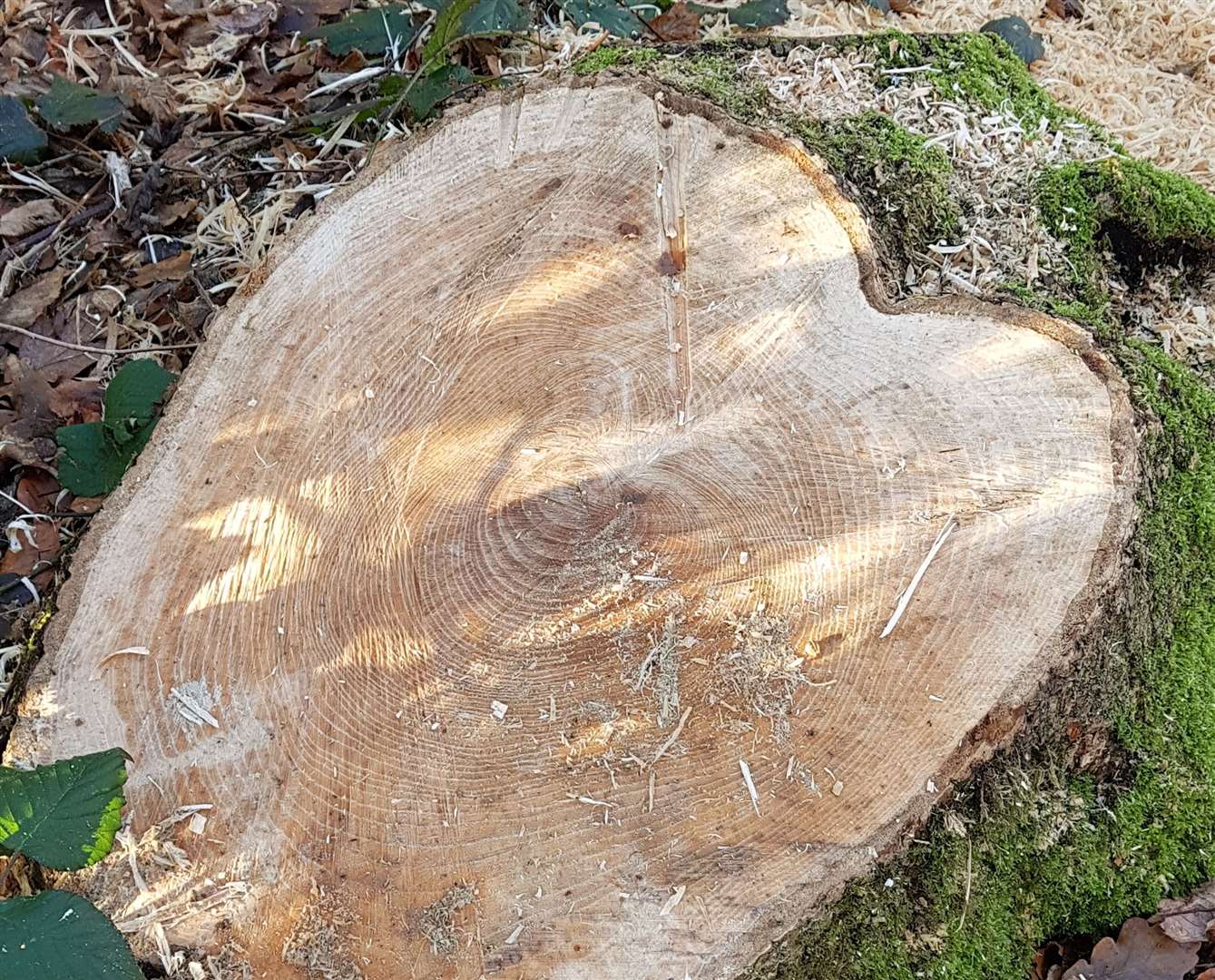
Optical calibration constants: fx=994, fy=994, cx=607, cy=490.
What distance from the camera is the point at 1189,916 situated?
1.71 meters

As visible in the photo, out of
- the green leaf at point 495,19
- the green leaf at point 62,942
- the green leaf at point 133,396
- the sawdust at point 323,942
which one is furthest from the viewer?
the green leaf at point 495,19

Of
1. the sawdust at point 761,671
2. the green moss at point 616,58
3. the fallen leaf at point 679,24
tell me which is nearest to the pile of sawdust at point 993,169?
the green moss at point 616,58

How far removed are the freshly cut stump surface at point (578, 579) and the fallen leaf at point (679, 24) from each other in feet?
3.41

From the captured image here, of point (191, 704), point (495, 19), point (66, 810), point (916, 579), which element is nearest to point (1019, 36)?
point (495, 19)

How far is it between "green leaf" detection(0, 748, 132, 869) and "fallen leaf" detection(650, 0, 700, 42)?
7.18 feet

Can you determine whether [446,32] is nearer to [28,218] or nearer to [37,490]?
[28,218]

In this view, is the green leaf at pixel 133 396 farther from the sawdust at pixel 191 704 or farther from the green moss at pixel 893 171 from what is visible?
the green moss at pixel 893 171

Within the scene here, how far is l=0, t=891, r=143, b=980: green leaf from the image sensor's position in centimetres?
121

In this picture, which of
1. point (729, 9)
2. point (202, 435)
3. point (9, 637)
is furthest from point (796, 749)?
point (729, 9)

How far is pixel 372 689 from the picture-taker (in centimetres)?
150

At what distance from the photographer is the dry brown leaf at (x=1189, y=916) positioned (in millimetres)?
1693

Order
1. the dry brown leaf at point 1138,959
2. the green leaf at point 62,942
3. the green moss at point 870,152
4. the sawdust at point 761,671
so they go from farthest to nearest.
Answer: the green moss at point 870,152 → the dry brown leaf at point 1138,959 → the sawdust at point 761,671 → the green leaf at point 62,942

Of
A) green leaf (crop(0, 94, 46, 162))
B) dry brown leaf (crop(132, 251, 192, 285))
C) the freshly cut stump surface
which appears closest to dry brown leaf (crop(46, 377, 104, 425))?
Result: dry brown leaf (crop(132, 251, 192, 285))

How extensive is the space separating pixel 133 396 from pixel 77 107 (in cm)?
91
